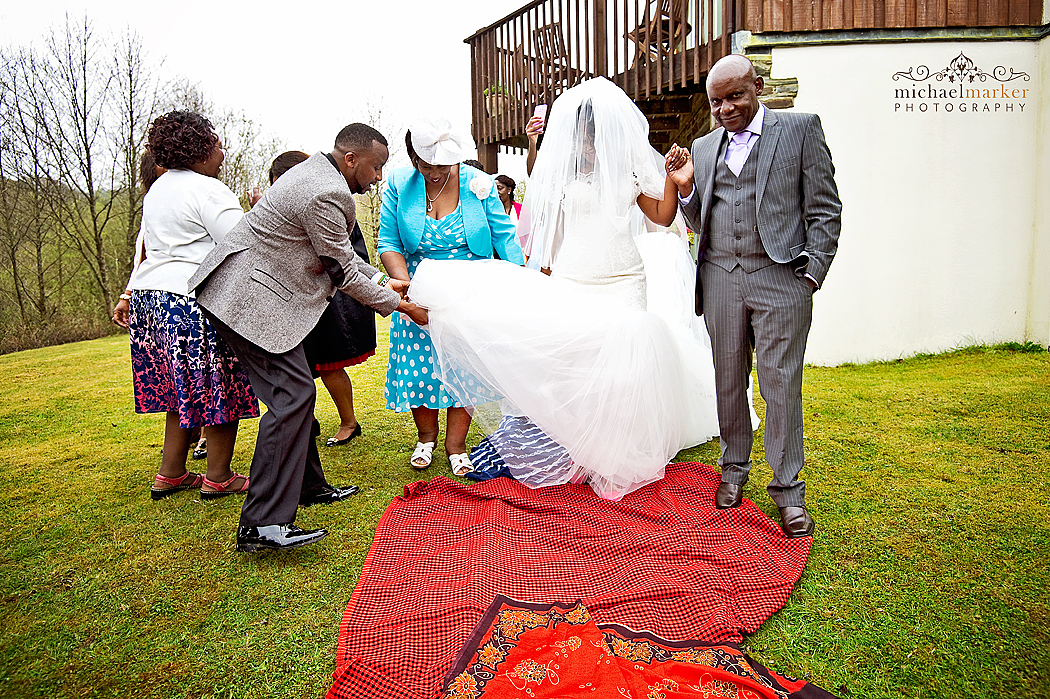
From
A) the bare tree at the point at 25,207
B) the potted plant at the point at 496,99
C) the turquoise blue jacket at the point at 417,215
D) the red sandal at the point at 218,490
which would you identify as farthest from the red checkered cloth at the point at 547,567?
the bare tree at the point at 25,207

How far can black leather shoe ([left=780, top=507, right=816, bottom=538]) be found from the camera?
2.95m

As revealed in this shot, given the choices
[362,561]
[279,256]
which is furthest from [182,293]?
[362,561]

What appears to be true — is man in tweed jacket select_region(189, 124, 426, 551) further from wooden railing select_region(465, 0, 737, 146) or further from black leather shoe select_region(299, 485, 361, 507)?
wooden railing select_region(465, 0, 737, 146)

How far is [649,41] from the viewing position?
752cm

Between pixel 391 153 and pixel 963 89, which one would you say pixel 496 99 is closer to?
pixel 963 89

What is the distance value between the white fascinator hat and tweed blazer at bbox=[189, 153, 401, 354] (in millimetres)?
843

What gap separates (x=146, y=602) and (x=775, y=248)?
2932mm

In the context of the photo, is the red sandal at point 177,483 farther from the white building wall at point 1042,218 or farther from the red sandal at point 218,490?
the white building wall at point 1042,218

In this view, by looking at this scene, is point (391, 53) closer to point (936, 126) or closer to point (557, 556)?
point (936, 126)

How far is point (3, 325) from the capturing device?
11180 mm

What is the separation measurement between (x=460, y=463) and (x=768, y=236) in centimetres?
211

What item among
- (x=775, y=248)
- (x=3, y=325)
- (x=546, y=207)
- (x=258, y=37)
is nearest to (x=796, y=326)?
(x=775, y=248)

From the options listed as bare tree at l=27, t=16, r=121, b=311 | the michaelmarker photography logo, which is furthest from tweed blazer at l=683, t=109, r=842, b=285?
bare tree at l=27, t=16, r=121, b=311

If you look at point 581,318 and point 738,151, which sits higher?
point 738,151
